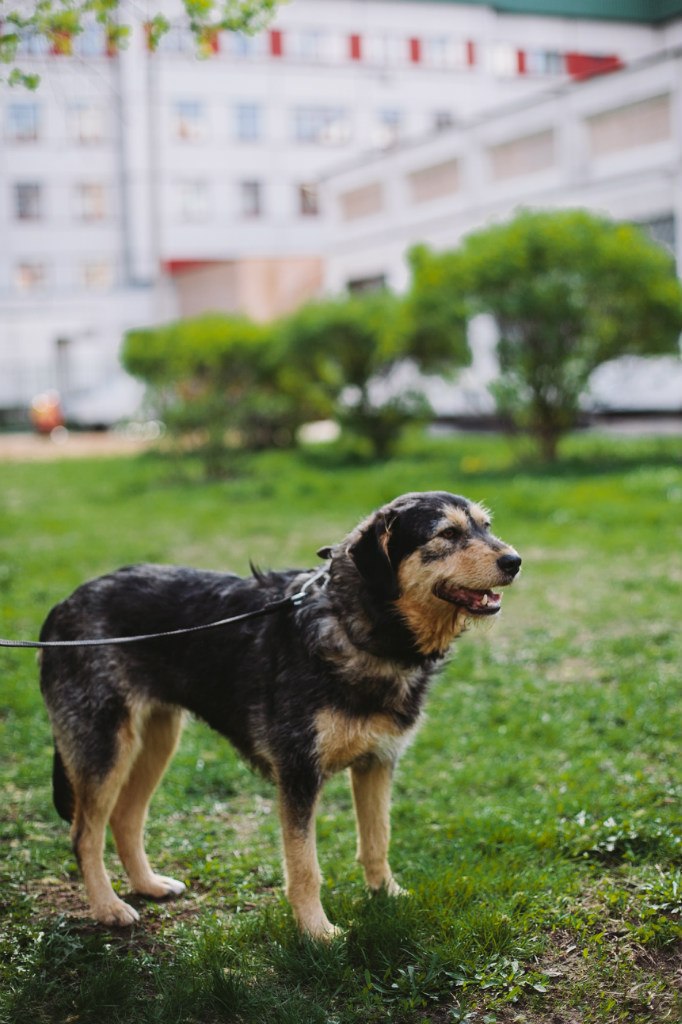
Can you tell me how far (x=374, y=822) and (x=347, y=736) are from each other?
20.3 inches

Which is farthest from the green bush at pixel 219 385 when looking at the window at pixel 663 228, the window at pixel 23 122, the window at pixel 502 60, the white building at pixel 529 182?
the window at pixel 502 60

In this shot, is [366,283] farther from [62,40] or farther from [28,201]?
[62,40]

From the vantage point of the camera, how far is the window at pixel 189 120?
45.6 meters

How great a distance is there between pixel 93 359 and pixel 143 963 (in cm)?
3706

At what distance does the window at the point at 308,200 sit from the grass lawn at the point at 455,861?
41.0m

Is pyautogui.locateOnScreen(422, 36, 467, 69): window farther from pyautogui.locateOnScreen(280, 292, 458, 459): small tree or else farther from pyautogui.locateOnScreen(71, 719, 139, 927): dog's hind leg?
pyautogui.locateOnScreen(71, 719, 139, 927): dog's hind leg

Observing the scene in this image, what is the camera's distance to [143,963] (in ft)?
11.6

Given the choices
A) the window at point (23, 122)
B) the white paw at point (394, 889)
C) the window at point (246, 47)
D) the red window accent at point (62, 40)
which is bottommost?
the white paw at point (394, 889)

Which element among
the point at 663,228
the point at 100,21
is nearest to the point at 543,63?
the point at 663,228

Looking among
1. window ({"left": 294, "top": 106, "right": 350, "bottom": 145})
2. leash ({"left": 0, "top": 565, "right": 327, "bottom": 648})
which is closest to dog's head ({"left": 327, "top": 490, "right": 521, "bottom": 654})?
leash ({"left": 0, "top": 565, "right": 327, "bottom": 648})

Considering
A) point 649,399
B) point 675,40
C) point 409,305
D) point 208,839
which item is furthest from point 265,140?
point 208,839

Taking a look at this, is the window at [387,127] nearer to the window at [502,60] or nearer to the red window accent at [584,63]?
the window at [502,60]

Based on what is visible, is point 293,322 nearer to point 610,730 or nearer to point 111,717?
point 610,730

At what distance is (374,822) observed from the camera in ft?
12.9
